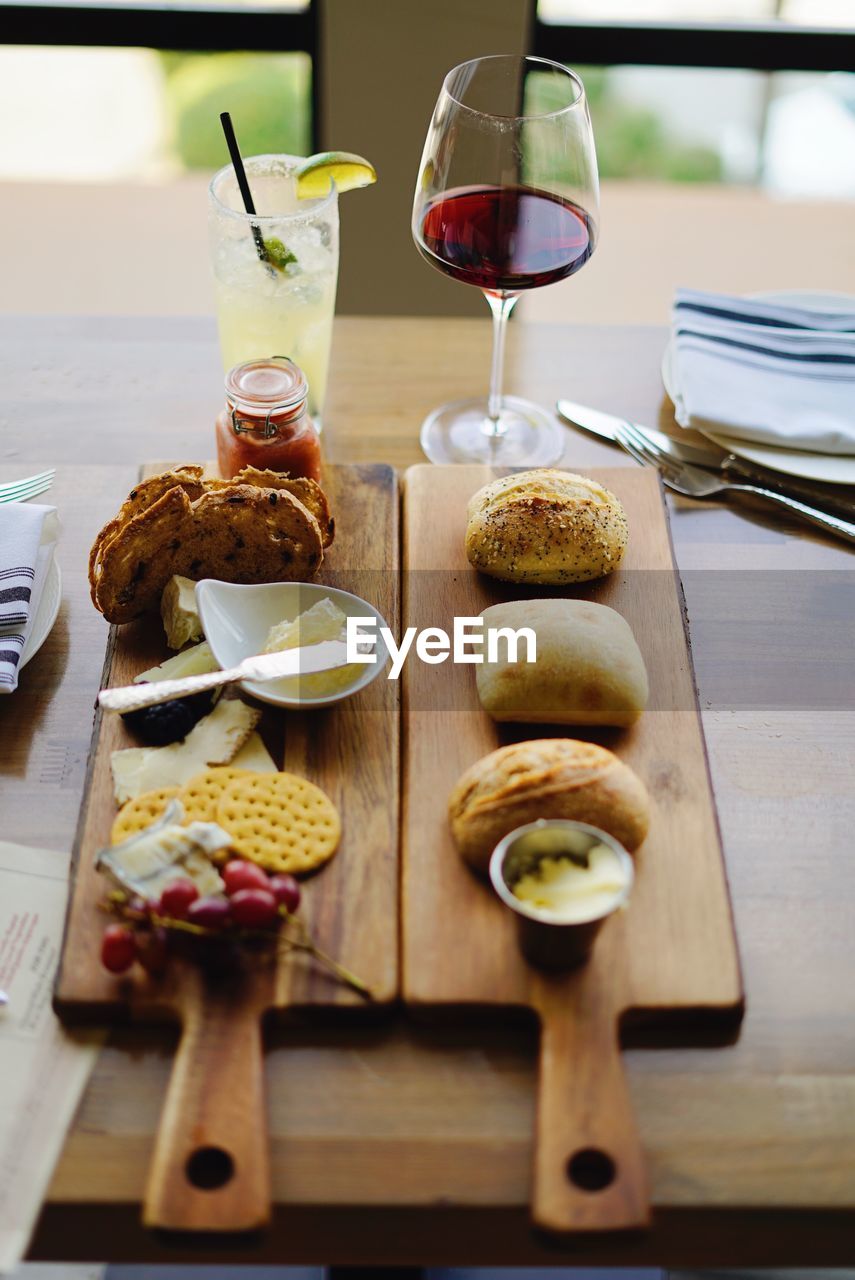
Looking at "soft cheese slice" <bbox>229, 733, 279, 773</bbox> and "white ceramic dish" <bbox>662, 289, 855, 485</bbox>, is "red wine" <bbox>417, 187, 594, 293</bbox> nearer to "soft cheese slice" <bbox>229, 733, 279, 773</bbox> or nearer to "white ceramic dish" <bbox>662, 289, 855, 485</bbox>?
"white ceramic dish" <bbox>662, 289, 855, 485</bbox>

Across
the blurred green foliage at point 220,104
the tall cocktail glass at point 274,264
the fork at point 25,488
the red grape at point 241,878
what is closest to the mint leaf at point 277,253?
the tall cocktail glass at point 274,264

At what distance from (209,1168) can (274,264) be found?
91 centimetres

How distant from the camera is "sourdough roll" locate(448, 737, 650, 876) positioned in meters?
0.95

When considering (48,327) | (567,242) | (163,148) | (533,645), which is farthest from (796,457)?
(163,148)

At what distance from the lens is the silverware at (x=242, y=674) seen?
1037 mm

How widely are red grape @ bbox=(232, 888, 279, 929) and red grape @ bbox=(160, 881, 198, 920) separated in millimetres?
31

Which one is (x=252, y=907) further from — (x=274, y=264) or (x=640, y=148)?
(x=640, y=148)

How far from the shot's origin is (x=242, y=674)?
1074 millimetres

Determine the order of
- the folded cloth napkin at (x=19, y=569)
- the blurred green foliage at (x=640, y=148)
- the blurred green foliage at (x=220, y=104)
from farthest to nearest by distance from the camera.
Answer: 1. the blurred green foliage at (x=640, y=148)
2. the blurred green foliage at (x=220, y=104)
3. the folded cloth napkin at (x=19, y=569)

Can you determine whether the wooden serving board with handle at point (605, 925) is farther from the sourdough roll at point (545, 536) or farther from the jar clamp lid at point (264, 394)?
the jar clamp lid at point (264, 394)

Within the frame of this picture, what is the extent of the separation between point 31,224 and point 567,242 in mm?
2219

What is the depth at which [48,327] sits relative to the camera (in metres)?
1.65

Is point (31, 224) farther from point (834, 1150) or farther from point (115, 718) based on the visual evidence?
point (834, 1150)

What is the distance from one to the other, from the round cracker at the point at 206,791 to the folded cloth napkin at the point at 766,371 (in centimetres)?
75
